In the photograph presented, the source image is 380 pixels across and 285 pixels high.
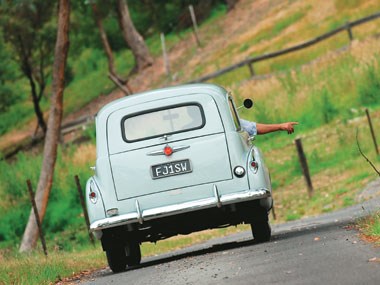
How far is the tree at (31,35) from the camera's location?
62.5m

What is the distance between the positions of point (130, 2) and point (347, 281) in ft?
231

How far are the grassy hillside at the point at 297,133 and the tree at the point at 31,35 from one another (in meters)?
6.71

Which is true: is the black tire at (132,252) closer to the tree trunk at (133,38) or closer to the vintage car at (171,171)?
the vintage car at (171,171)

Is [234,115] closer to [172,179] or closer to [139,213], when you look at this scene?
[172,179]

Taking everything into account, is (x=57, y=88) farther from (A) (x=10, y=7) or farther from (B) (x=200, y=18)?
(B) (x=200, y=18)

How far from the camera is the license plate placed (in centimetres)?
1540

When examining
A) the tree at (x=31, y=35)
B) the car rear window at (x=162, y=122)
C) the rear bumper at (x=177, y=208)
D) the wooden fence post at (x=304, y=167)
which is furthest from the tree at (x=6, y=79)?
the rear bumper at (x=177, y=208)

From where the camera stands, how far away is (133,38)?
221 feet

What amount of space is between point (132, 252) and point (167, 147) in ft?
5.81

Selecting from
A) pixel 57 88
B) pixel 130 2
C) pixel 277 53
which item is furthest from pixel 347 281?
pixel 130 2

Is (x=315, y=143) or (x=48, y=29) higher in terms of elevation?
(x=48, y=29)

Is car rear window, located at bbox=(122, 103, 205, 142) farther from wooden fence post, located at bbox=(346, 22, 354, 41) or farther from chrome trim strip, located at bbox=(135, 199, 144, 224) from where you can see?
wooden fence post, located at bbox=(346, 22, 354, 41)

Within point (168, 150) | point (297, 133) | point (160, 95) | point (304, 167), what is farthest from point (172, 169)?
point (297, 133)

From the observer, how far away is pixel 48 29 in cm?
6328
